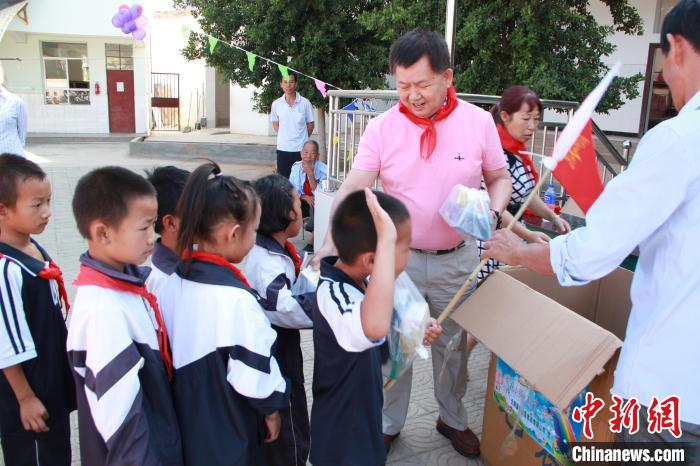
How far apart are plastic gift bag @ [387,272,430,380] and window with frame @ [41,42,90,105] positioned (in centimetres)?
1773

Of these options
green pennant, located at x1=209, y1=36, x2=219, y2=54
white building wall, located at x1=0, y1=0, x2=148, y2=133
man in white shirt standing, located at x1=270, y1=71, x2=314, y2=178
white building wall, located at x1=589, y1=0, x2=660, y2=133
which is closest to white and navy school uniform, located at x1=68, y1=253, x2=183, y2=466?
man in white shirt standing, located at x1=270, y1=71, x2=314, y2=178

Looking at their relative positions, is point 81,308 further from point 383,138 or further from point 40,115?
point 40,115

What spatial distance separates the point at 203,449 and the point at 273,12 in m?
8.18

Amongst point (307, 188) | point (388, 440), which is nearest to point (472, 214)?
point (388, 440)

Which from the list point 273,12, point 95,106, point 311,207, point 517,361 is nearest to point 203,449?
point 517,361

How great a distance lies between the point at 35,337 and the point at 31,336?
4 centimetres

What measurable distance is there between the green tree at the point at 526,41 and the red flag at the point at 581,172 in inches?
156

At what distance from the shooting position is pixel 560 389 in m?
1.72

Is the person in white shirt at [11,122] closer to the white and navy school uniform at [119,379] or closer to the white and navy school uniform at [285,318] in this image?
the white and navy school uniform at [285,318]

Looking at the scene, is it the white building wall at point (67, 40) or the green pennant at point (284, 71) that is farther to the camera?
the white building wall at point (67, 40)

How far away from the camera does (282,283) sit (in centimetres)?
206

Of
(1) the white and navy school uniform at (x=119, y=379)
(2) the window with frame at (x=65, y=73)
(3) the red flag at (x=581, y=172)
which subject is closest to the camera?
(1) the white and navy school uniform at (x=119, y=379)

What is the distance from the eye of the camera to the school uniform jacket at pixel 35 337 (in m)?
1.86

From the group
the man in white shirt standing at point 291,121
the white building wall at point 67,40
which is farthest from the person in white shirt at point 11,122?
the white building wall at point 67,40
